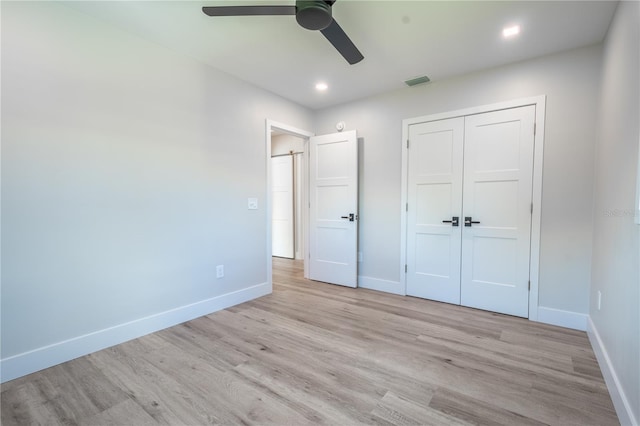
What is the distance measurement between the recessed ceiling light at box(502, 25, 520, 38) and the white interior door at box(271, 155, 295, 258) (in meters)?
4.05

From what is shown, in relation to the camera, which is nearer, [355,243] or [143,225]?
[143,225]

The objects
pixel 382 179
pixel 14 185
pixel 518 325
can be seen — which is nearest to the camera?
pixel 14 185

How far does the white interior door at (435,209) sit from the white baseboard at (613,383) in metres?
1.18

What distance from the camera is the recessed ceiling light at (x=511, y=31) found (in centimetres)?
223

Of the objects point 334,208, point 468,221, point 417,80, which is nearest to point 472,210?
point 468,221

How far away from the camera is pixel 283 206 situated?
19.4ft

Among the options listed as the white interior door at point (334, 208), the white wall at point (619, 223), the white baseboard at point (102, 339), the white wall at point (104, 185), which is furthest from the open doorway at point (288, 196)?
the white wall at point (619, 223)

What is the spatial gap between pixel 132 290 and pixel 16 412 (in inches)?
37.5

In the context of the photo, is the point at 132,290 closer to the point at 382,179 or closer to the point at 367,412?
the point at 367,412

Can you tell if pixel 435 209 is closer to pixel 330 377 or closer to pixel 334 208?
pixel 334 208

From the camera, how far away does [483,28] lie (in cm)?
224

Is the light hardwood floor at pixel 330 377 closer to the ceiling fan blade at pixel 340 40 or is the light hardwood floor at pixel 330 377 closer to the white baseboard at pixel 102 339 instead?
the white baseboard at pixel 102 339

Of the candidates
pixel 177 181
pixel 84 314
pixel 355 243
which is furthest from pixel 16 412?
pixel 355 243

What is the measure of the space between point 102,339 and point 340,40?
292 centimetres
